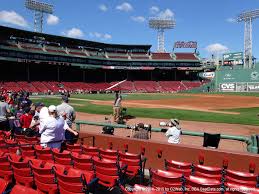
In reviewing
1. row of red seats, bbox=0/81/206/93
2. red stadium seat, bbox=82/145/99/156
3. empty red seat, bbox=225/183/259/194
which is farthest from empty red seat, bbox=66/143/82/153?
row of red seats, bbox=0/81/206/93

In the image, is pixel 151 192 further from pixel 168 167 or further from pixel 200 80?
pixel 200 80

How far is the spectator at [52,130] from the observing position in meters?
8.08

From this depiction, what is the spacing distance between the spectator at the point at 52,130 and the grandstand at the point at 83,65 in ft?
182

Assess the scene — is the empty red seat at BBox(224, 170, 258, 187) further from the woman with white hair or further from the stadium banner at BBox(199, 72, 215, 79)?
the stadium banner at BBox(199, 72, 215, 79)

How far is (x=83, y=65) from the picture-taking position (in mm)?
79875

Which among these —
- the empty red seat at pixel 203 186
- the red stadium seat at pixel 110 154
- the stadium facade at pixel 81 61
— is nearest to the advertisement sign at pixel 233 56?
the stadium facade at pixel 81 61

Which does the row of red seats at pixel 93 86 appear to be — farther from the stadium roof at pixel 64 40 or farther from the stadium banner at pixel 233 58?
the stadium roof at pixel 64 40

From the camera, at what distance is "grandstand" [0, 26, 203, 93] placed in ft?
222

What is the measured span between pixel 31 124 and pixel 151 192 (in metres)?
7.87

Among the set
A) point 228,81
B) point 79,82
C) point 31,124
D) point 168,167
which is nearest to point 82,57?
point 79,82

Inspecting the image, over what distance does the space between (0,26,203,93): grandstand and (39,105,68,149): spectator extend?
5560 centimetres

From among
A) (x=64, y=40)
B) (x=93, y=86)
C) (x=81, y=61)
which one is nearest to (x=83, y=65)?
(x=81, y=61)

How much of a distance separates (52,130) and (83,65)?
7284 centimetres

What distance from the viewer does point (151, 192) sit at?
4762 millimetres
